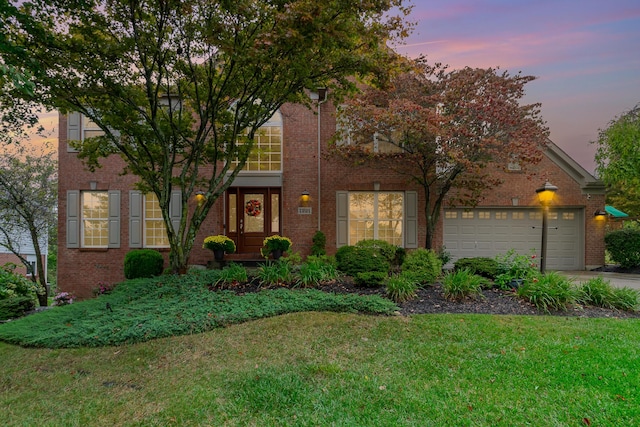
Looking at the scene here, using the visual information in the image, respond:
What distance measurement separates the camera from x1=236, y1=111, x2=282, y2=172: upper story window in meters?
11.3

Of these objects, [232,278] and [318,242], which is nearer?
[232,278]

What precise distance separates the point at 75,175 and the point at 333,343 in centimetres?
1107

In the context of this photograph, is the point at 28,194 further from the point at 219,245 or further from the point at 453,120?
the point at 453,120

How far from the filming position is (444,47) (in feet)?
27.5

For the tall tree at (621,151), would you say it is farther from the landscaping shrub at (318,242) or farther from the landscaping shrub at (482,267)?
the landscaping shrub at (318,242)

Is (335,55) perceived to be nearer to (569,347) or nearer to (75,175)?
(569,347)

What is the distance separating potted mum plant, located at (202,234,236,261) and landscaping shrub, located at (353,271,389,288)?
489cm

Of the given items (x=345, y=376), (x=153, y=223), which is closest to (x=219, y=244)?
(x=153, y=223)

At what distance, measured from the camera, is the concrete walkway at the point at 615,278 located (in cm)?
862

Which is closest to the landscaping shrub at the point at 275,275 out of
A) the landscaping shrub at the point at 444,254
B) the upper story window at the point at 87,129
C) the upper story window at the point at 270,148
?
the upper story window at the point at 270,148

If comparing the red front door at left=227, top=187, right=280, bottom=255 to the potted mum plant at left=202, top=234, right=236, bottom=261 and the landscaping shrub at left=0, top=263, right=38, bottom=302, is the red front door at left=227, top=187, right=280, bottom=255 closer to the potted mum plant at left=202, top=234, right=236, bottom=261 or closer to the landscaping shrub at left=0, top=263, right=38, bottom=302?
the potted mum plant at left=202, top=234, right=236, bottom=261

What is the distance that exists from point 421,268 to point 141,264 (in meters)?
7.92

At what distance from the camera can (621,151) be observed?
11.7 meters

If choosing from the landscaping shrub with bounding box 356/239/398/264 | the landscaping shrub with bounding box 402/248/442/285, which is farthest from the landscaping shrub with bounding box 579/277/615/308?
the landscaping shrub with bounding box 356/239/398/264
